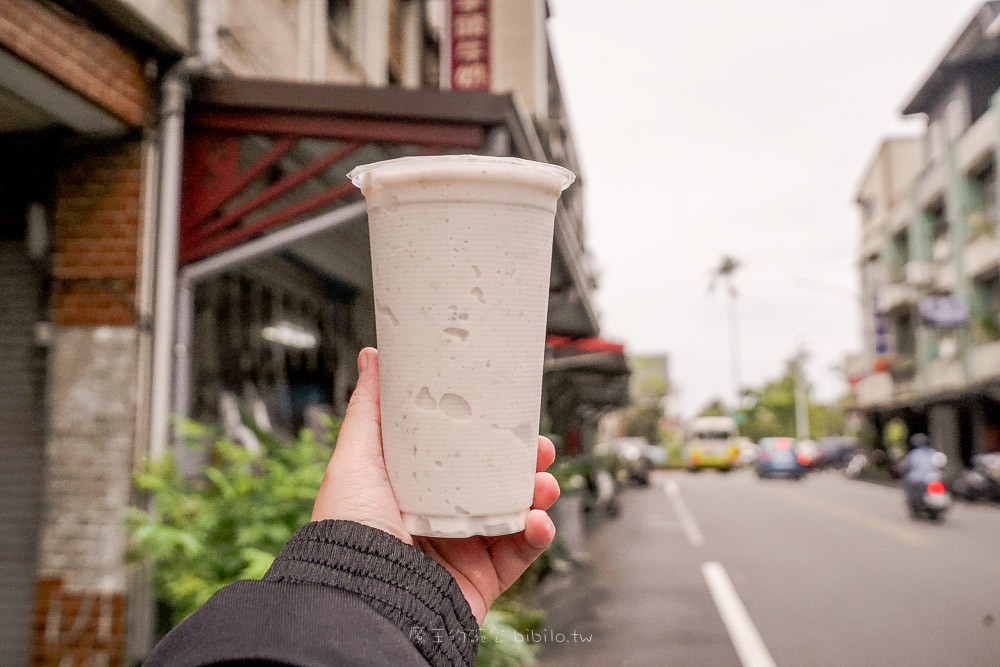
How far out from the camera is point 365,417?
1.43 m

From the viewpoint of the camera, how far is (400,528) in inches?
53.0

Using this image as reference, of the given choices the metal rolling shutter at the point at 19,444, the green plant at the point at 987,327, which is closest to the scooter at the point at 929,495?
the green plant at the point at 987,327

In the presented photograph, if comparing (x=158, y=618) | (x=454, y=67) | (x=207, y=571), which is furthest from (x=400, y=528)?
(x=454, y=67)

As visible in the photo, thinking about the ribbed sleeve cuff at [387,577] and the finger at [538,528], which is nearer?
the ribbed sleeve cuff at [387,577]

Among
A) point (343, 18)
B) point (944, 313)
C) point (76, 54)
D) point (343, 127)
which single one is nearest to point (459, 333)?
point (76, 54)

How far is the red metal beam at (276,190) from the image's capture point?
15.2 ft

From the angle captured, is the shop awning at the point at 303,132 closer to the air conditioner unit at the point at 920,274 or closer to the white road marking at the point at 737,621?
the white road marking at the point at 737,621

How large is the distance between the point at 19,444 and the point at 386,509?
4210mm

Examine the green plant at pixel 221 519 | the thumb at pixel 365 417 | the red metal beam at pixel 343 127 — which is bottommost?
the green plant at pixel 221 519

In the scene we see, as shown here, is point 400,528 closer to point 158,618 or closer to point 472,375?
point 472,375

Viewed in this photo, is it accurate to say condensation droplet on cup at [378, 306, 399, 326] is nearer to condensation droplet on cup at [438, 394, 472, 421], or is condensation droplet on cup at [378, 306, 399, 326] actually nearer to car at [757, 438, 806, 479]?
condensation droplet on cup at [438, 394, 472, 421]

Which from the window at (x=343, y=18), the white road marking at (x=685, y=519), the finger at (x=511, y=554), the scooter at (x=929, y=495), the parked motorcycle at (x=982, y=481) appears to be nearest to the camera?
the finger at (x=511, y=554)

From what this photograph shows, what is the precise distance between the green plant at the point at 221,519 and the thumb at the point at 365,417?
1.76 meters

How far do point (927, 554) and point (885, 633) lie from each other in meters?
4.51
